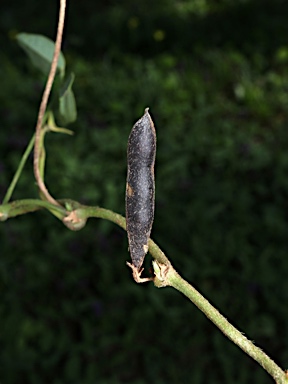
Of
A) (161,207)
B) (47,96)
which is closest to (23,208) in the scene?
(47,96)

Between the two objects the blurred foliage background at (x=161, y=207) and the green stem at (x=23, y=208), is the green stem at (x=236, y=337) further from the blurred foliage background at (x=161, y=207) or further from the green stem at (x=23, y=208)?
the blurred foliage background at (x=161, y=207)

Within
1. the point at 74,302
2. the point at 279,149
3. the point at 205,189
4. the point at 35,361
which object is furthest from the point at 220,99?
the point at 35,361

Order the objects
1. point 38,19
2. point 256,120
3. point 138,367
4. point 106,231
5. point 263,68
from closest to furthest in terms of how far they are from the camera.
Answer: point 138,367 < point 106,231 < point 256,120 < point 263,68 < point 38,19

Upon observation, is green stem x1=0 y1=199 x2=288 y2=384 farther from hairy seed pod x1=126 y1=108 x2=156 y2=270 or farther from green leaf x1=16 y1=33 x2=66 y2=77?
green leaf x1=16 y1=33 x2=66 y2=77

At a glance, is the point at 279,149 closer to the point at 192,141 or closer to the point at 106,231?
the point at 192,141

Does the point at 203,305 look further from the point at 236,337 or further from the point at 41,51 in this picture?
the point at 41,51
